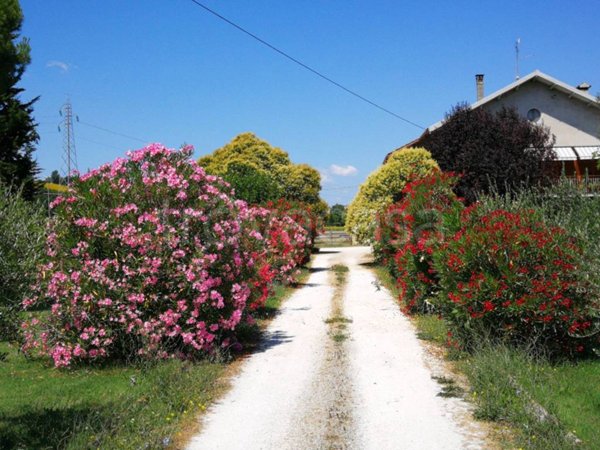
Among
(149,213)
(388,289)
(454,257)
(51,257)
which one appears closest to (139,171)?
(149,213)

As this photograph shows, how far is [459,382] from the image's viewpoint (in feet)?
25.1

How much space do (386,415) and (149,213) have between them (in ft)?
14.9

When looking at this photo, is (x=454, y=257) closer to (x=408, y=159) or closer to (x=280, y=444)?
(x=280, y=444)

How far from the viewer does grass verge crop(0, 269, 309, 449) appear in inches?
215

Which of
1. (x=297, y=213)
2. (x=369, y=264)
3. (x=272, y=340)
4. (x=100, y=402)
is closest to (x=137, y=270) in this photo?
(x=100, y=402)

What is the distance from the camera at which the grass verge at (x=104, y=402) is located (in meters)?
5.45

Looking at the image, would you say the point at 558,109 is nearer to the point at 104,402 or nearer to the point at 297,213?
the point at 297,213

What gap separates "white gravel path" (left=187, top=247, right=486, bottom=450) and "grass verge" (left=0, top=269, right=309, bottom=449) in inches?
12.5

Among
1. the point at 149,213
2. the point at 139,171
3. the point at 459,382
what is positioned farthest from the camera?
the point at 139,171

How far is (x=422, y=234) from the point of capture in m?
12.9

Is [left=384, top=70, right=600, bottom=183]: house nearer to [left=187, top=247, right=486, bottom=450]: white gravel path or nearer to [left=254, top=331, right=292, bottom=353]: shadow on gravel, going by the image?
[left=254, top=331, right=292, bottom=353]: shadow on gravel


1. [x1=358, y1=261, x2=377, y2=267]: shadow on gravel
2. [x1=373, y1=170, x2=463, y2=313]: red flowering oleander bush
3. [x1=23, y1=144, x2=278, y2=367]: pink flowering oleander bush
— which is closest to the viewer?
[x1=23, y1=144, x2=278, y2=367]: pink flowering oleander bush

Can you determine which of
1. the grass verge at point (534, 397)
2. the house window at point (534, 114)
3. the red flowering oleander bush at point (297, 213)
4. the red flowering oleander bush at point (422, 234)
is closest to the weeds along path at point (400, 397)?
the grass verge at point (534, 397)

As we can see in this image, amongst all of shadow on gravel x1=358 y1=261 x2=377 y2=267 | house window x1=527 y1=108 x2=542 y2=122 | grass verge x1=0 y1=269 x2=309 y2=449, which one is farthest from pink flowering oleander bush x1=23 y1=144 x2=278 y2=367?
house window x1=527 y1=108 x2=542 y2=122
